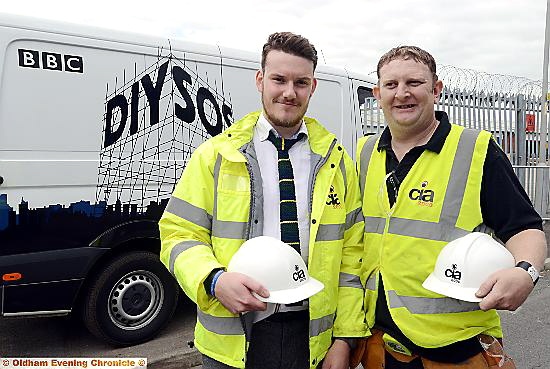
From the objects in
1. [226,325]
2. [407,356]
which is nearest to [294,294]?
[226,325]

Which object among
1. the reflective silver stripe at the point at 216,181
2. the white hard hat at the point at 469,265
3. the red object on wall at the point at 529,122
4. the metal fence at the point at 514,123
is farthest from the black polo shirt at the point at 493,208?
the red object on wall at the point at 529,122

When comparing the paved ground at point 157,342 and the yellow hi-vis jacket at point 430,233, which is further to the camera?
the paved ground at point 157,342

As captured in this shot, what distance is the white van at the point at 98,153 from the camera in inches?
152

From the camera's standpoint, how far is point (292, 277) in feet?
6.07

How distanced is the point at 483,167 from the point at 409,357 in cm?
81

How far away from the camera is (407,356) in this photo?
6.98 ft

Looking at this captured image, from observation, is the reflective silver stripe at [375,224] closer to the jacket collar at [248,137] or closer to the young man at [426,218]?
the young man at [426,218]

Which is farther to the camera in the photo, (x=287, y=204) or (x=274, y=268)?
(x=287, y=204)

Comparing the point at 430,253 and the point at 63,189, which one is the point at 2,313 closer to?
the point at 63,189

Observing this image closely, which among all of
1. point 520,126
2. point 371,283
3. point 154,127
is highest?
point 520,126

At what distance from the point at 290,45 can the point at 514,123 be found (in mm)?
9976

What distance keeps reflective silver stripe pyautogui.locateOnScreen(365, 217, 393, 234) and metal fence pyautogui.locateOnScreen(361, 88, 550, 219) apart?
8230 mm

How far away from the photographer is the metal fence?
1003 cm

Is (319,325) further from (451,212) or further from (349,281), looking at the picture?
(451,212)
